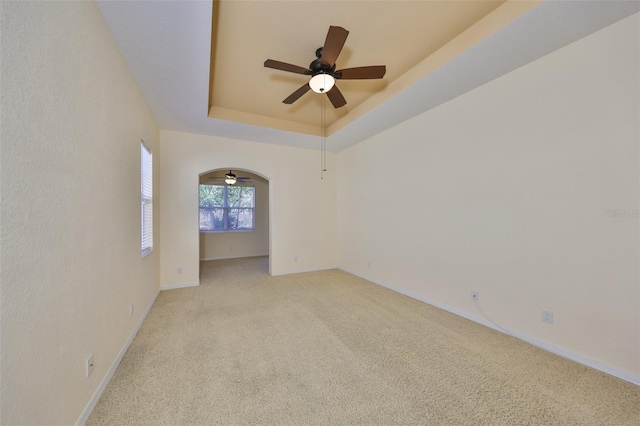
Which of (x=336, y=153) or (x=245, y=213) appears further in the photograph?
(x=245, y=213)

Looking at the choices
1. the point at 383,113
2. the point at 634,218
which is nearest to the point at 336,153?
the point at 383,113

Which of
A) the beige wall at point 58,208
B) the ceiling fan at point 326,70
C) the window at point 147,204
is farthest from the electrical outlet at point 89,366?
the ceiling fan at point 326,70

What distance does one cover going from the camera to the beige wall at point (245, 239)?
706 centimetres

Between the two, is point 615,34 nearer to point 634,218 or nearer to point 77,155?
point 634,218

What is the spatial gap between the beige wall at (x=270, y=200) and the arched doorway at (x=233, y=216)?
6.64ft

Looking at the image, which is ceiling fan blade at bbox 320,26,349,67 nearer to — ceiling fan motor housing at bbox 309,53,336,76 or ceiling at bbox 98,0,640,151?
ceiling fan motor housing at bbox 309,53,336,76

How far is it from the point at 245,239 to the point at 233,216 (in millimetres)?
814

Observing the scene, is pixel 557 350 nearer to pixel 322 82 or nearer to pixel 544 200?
pixel 544 200

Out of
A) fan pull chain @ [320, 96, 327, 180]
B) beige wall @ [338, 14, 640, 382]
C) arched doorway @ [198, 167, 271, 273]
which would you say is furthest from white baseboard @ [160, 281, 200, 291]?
beige wall @ [338, 14, 640, 382]

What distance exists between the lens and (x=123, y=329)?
220 cm

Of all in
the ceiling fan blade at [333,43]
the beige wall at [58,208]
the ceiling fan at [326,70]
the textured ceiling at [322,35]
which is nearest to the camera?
the beige wall at [58,208]

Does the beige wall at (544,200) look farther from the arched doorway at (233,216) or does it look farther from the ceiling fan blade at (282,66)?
the arched doorway at (233,216)

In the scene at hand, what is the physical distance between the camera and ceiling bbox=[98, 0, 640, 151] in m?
1.85

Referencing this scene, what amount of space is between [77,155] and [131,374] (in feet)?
5.60
